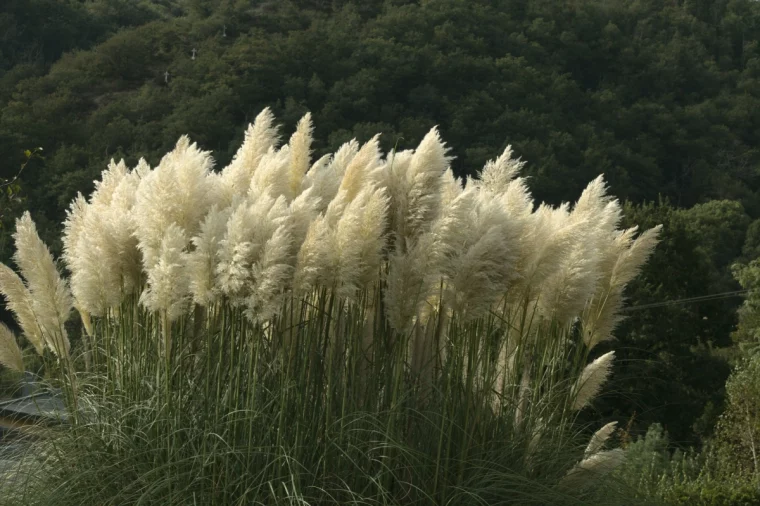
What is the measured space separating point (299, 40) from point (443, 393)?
4930cm

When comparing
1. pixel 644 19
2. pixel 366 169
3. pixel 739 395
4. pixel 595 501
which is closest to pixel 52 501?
pixel 366 169

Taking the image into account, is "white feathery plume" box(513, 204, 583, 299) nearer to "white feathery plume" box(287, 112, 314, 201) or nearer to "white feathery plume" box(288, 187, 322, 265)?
"white feathery plume" box(288, 187, 322, 265)

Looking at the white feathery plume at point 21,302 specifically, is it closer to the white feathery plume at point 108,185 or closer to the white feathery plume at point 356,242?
the white feathery plume at point 108,185

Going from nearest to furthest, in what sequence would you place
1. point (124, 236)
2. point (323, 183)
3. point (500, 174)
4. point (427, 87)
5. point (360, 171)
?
1. point (124, 236)
2. point (360, 171)
3. point (323, 183)
4. point (500, 174)
5. point (427, 87)

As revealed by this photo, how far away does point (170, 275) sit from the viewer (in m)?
4.16

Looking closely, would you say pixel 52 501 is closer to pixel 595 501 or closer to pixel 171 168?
pixel 171 168

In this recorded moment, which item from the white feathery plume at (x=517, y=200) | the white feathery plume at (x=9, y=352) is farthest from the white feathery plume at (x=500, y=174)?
the white feathery plume at (x=9, y=352)

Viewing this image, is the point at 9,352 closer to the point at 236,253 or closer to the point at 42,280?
the point at 42,280

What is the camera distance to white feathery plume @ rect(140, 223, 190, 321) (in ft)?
13.6

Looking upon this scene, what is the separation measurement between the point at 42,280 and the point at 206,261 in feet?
3.22

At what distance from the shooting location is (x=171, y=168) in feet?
14.3

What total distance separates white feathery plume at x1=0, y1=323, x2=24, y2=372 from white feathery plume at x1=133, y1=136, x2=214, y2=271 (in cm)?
85

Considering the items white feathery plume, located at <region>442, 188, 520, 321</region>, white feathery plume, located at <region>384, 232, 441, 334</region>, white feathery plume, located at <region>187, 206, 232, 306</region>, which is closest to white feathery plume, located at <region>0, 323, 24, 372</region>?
white feathery plume, located at <region>187, 206, 232, 306</region>

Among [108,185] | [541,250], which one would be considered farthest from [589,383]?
[108,185]
